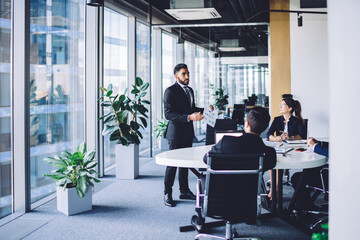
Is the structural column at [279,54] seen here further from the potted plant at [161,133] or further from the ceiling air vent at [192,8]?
the potted plant at [161,133]

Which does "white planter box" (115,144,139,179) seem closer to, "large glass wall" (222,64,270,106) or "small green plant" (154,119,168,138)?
"small green plant" (154,119,168,138)

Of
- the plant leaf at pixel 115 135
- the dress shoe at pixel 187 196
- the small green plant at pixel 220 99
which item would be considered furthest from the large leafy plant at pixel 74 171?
the small green plant at pixel 220 99

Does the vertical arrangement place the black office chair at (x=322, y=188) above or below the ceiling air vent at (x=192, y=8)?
below

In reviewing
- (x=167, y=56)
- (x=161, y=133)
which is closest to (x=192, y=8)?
(x=167, y=56)

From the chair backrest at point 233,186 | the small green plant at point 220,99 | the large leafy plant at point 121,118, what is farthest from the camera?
the small green plant at point 220,99

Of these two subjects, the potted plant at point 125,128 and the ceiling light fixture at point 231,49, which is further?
the ceiling light fixture at point 231,49

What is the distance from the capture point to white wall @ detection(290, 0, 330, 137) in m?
7.42

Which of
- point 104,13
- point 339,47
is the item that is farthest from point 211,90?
point 339,47

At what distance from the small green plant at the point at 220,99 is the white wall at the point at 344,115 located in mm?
9094

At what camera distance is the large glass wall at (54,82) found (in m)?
4.38

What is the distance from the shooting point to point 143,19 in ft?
26.0

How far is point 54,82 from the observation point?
15.7ft

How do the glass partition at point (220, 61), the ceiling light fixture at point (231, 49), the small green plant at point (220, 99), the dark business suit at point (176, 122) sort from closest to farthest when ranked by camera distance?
the dark business suit at point (176, 122), the glass partition at point (220, 61), the small green plant at point (220, 99), the ceiling light fixture at point (231, 49)

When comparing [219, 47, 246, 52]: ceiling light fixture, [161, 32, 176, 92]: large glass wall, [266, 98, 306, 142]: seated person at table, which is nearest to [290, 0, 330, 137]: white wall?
[266, 98, 306, 142]: seated person at table
